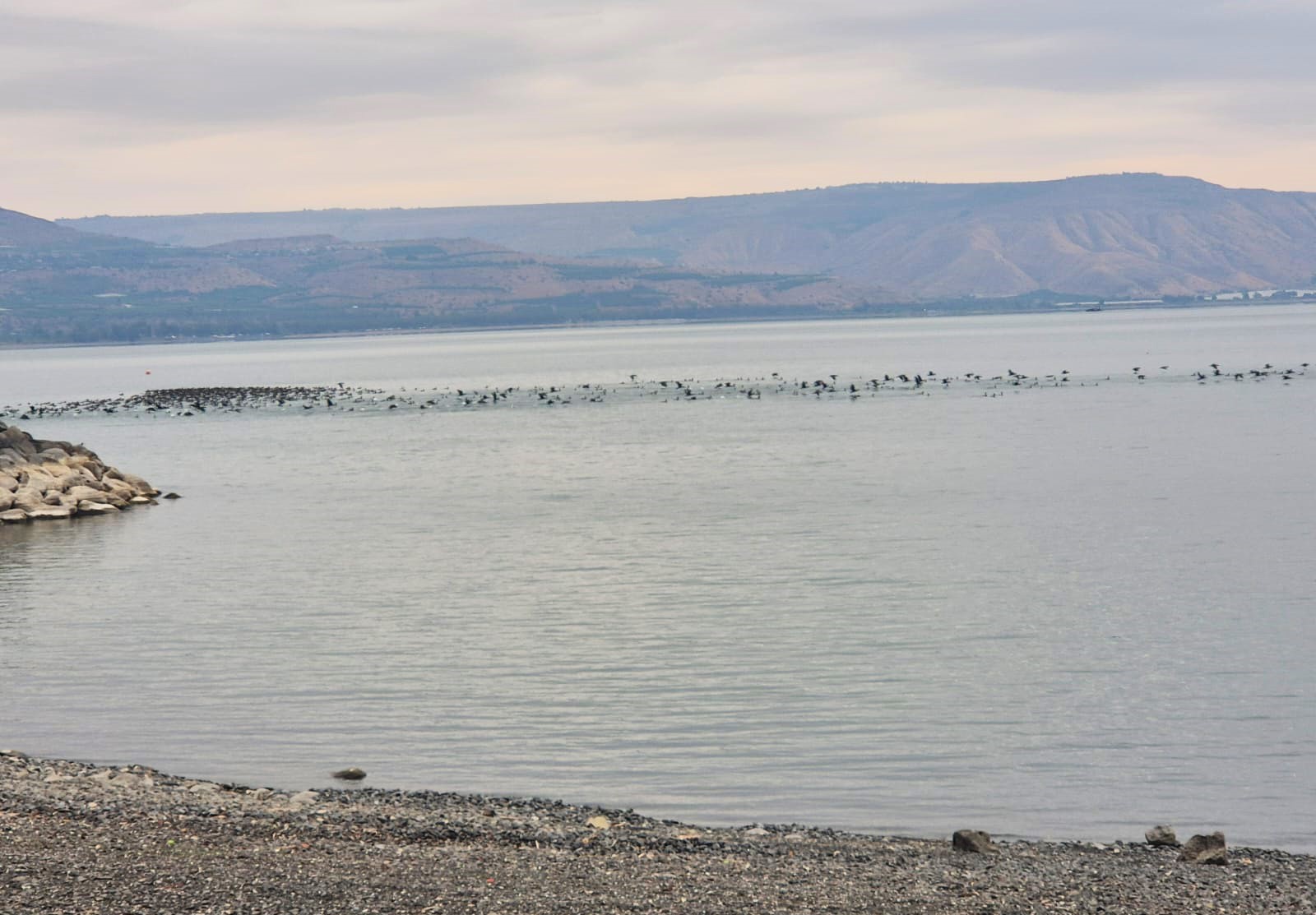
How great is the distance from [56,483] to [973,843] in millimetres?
41462

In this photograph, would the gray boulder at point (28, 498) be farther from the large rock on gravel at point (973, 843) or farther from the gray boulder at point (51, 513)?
the large rock on gravel at point (973, 843)

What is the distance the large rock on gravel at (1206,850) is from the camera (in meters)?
13.7

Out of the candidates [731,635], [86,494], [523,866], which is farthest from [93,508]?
[523,866]

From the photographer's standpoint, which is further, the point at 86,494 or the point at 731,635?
the point at 86,494

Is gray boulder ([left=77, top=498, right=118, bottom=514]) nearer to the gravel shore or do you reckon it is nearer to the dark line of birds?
the gravel shore

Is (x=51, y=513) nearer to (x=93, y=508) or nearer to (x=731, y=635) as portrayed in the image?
(x=93, y=508)

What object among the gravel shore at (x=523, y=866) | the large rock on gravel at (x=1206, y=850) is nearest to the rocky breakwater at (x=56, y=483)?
the gravel shore at (x=523, y=866)

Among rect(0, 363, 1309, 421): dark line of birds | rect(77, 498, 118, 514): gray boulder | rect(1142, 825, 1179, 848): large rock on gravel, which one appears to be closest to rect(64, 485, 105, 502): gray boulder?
rect(77, 498, 118, 514): gray boulder

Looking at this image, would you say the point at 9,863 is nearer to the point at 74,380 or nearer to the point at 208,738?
the point at 208,738

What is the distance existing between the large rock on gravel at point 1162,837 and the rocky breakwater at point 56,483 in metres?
38.2

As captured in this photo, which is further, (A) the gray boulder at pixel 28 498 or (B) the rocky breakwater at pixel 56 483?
(B) the rocky breakwater at pixel 56 483

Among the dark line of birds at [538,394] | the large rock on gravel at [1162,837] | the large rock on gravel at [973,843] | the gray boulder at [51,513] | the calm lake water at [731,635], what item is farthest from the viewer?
the dark line of birds at [538,394]

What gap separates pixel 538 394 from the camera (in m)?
113

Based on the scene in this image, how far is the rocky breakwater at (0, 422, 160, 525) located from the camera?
4678 cm
